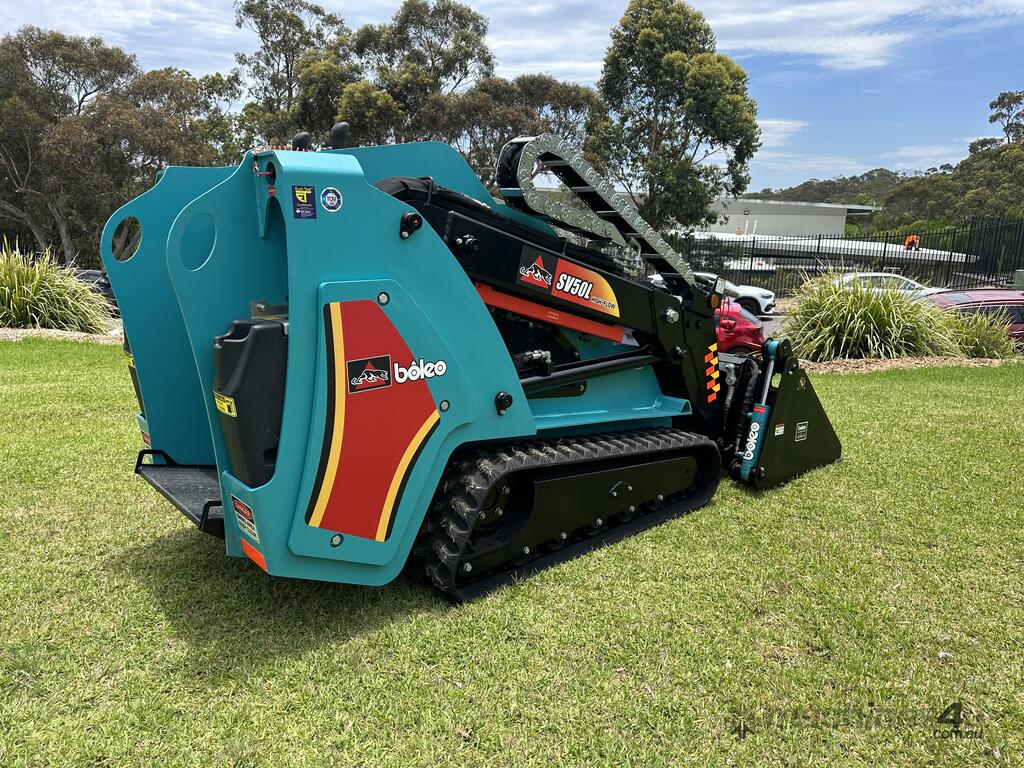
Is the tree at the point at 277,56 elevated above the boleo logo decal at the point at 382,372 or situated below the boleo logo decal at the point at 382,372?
above

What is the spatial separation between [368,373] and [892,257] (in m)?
27.1

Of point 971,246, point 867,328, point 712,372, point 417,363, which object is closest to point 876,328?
point 867,328

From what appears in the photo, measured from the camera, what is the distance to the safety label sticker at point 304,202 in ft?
9.20

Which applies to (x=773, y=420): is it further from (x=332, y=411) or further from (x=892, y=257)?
(x=892, y=257)

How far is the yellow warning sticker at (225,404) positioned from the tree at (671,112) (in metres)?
24.7

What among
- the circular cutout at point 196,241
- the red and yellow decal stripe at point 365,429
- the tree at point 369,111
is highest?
the tree at point 369,111

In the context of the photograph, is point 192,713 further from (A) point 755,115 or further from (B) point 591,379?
(A) point 755,115

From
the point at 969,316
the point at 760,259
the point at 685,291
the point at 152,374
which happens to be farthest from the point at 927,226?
the point at 152,374

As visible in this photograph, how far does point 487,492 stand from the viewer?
3.36 metres

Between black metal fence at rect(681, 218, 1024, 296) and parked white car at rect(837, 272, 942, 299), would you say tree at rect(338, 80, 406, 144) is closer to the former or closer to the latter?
black metal fence at rect(681, 218, 1024, 296)

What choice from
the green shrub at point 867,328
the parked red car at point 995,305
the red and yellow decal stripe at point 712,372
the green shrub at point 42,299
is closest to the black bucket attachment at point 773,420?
the red and yellow decal stripe at point 712,372

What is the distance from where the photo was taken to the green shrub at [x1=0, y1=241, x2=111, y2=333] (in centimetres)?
1185

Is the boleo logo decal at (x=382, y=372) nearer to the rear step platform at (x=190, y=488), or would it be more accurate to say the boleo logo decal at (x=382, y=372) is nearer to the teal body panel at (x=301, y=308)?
the teal body panel at (x=301, y=308)

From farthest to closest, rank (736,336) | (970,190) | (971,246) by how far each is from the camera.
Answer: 1. (970,190)
2. (971,246)
3. (736,336)
